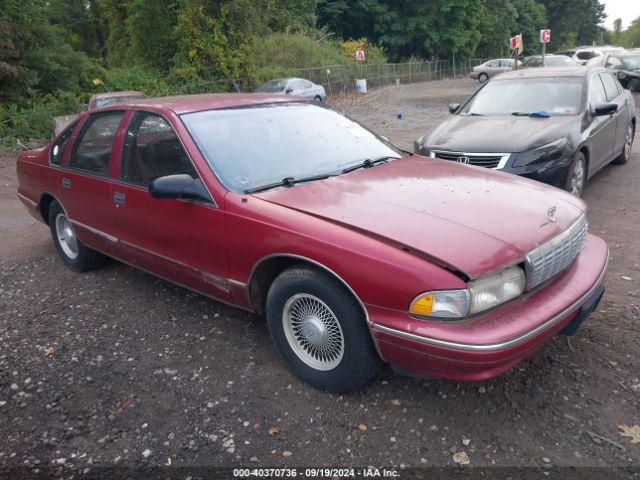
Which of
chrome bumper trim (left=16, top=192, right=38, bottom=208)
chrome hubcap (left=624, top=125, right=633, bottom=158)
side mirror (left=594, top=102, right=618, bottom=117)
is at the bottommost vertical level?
chrome hubcap (left=624, top=125, right=633, bottom=158)

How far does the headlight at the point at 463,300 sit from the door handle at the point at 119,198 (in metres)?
2.49

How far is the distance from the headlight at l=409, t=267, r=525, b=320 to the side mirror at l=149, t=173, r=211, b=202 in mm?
1534

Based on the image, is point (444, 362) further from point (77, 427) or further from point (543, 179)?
point (543, 179)

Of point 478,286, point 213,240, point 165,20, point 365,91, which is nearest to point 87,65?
point 165,20

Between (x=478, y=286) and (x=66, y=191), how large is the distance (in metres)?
3.77

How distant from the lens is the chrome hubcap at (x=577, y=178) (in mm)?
5930

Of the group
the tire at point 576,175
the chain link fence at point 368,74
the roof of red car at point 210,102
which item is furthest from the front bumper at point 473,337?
the chain link fence at point 368,74

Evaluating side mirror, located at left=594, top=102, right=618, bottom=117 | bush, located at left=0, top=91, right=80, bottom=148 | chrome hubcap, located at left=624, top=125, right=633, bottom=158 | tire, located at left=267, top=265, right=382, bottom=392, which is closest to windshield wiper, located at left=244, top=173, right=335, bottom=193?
tire, located at left=267, top=265, right=382, bottom=392

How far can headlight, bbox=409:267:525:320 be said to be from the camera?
102 inches

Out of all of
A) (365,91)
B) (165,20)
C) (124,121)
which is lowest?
(365,91)

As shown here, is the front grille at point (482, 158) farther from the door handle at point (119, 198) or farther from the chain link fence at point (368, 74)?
the chain link fence at point (368, 74)

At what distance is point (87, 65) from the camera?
19.0 m

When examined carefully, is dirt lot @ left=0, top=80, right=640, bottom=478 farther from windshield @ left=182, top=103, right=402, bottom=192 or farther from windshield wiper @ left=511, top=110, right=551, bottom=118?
windshield wiper @ left=511, top=110, right=551, bottom=118

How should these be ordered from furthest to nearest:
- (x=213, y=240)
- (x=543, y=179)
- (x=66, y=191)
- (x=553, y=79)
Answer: (x=553, y=79)
(x=543, y=179)
(x=66, y=191)
(x=213, y=240)
